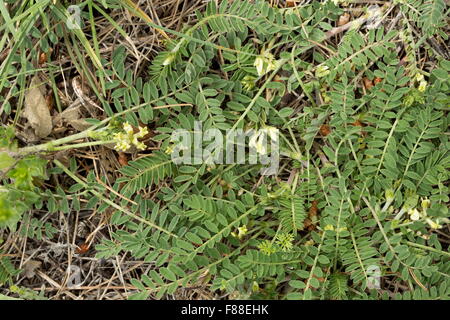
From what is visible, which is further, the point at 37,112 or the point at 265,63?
the point at 37,112

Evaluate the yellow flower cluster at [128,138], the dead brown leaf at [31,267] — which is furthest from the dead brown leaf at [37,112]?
the dead brown leaf at [31,267]

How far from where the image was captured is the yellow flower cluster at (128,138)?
2.60 metres

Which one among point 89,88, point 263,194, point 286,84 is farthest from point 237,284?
point 89,88

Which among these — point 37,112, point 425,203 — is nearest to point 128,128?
point 37,112

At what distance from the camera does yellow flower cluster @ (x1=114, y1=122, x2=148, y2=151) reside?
2600 mm

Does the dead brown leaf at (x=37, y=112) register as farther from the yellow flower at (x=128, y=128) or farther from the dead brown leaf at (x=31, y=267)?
the dead brown leaf at (x=31, y=267)

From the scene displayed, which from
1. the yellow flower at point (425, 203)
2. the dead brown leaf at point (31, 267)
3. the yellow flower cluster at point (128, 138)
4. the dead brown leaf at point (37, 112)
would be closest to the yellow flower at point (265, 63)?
the yellow flower cluster at point (128, 138)

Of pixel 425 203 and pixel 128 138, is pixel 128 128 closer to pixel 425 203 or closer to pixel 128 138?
pixel 128 138

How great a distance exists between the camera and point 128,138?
8.58ft

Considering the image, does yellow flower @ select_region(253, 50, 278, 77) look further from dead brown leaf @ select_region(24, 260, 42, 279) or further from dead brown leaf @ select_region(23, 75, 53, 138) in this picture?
dead brown leaf @ select_region(24, 260, 42, 279)

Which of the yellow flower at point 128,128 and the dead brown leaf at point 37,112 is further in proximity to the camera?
the dead brown leaf at point 37,112

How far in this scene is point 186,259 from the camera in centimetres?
264

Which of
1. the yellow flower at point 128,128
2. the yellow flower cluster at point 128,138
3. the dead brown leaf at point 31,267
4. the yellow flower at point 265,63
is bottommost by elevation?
the dead brown leaf at point 31,267

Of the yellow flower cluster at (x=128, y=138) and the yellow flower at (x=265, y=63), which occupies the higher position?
the yellow flower at (x=265, y=63)
